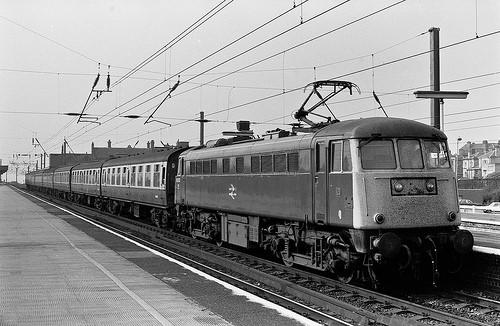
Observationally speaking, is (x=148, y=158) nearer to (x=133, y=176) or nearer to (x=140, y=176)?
(x=140, y=176)

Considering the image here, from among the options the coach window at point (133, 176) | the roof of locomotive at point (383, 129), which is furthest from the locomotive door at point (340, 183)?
the coach window at point (133, 176)

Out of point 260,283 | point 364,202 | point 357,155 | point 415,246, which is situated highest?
point 357,155

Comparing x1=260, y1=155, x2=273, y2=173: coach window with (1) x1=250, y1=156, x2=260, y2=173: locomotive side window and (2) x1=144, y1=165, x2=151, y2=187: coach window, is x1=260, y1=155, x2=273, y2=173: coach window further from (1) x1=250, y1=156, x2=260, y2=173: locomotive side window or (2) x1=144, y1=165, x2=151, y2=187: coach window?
(2) x1=144, y1=165, x2=151, y2=187: coach window

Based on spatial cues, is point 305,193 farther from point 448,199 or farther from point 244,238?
point 244,238

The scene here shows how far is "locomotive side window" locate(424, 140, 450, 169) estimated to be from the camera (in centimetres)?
1123

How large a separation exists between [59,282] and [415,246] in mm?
6795

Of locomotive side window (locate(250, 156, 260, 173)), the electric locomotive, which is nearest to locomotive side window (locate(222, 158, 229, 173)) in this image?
locomotive side window (locate(250, 156, 260, 173))

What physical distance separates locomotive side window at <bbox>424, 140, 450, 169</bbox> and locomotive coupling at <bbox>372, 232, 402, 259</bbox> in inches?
74.0

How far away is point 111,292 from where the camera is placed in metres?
9.82

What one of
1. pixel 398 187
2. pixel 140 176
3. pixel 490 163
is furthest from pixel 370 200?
pixel 490 163

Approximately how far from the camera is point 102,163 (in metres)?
36.3

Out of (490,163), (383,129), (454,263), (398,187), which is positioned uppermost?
(490,163)

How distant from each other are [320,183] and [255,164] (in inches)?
131

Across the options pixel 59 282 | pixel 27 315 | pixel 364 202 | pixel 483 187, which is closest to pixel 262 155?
pixel 364 202
